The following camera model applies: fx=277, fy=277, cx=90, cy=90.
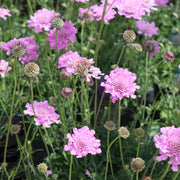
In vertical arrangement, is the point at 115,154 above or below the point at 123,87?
below

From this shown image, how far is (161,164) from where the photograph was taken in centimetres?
131

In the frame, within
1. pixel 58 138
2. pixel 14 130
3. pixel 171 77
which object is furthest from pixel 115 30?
pixel 14 130

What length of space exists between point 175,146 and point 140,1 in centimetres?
78

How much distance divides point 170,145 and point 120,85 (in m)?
0.27

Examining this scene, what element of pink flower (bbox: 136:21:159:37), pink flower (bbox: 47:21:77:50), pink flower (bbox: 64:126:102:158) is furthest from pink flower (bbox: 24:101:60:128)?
pink flower (bbox: 136:21:159:37)

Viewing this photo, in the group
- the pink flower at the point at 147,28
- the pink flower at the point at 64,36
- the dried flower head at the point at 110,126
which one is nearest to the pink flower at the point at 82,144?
the dried flower head at the point at 110,126

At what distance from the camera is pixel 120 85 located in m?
1.00

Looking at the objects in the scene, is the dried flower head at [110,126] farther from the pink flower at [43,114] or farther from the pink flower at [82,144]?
the pink flower at [43,114]

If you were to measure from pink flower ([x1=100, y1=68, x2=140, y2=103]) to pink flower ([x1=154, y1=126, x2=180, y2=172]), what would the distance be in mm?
186

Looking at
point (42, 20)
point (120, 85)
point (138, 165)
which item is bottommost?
point (138, 165)

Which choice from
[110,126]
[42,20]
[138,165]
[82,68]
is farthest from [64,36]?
[138,165]

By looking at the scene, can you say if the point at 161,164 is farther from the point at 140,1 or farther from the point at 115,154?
the point at 140,1

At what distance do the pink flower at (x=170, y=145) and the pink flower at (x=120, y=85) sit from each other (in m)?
0.19

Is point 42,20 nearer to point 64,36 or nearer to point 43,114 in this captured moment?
point 64,36
